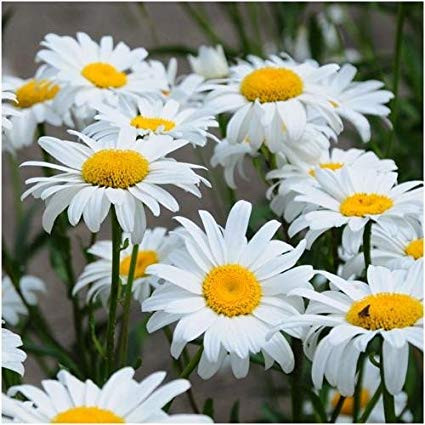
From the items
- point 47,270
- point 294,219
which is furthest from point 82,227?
point 294,219

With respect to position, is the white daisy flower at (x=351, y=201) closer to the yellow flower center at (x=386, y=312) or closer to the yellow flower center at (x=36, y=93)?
the yellow flower center at (x=386, y=312)

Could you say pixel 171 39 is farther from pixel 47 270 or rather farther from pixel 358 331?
pixel 358 331

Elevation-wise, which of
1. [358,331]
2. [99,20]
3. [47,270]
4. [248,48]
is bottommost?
[47,270]

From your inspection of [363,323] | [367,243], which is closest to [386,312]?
[363,323]

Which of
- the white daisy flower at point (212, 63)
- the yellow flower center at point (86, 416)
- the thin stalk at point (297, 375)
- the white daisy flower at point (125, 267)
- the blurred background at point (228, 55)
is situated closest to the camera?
the yellow flower center at point (86, 416)

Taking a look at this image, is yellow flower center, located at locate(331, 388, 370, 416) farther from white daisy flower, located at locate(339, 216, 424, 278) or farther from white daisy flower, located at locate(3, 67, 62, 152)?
white daisy flower, located at locate(3, 67, 62, 152)

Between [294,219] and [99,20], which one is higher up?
[99,20]

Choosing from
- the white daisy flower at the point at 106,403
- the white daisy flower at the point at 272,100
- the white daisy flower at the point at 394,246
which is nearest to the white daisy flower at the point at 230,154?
the white daisy flower at the point at 272,100
